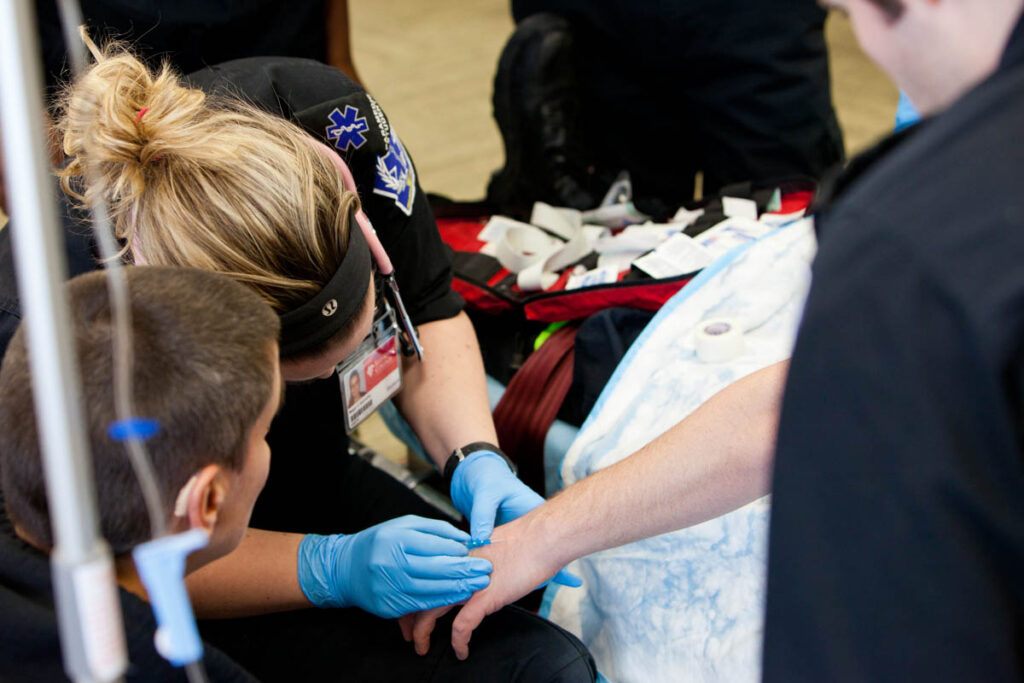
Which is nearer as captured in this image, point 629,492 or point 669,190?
point 629,492

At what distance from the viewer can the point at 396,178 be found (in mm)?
1360

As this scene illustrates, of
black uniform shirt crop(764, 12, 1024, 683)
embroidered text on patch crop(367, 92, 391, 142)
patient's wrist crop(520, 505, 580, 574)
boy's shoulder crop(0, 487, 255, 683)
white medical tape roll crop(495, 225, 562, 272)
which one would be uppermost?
black uniform shirt crop(764, 12, 1024, 683)

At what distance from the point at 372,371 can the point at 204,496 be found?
556 millimetres

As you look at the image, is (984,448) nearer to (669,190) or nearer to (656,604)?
(656,604)

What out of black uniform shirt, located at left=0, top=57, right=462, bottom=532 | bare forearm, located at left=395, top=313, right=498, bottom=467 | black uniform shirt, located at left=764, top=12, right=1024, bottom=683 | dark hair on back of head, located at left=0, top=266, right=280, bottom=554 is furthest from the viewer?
bare forearm, located at left=395, top=313, right=498, bottom=467

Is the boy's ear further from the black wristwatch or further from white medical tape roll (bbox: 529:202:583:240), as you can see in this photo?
white medical tape roll (bbox: 529:202:583:240)

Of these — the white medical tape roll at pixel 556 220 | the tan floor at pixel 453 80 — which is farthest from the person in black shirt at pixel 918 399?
the tan floor at pixel 453 80

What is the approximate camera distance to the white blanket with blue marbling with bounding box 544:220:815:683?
1129 mm

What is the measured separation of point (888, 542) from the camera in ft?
1.56

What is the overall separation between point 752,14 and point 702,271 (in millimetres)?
834

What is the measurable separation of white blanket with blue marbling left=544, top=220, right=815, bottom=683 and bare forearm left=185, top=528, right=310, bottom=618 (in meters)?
0.37

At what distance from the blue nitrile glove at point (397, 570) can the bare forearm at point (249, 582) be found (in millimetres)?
23

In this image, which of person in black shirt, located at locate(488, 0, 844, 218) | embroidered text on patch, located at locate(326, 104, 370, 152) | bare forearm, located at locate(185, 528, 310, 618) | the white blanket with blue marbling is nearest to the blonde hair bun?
embroidered text on patch, located at locate(326, 104, 370, 152)

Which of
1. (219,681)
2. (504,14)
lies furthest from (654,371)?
(504,14)
